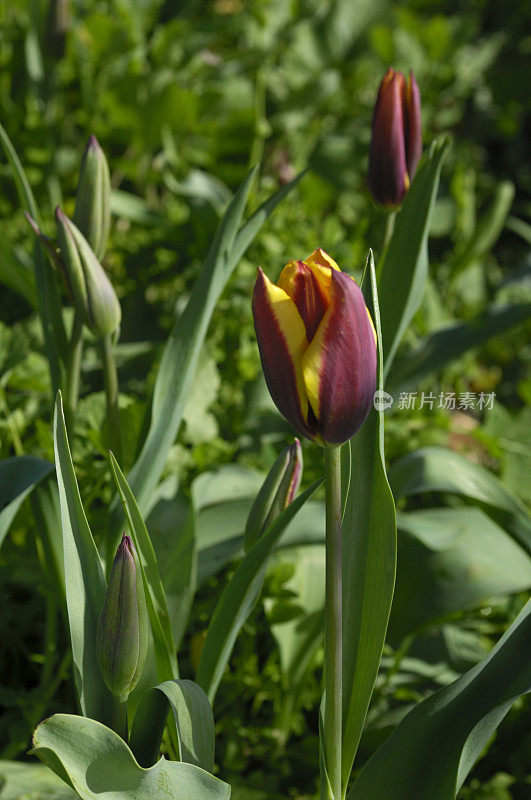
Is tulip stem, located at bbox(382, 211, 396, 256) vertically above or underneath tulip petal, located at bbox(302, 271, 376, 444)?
underneath

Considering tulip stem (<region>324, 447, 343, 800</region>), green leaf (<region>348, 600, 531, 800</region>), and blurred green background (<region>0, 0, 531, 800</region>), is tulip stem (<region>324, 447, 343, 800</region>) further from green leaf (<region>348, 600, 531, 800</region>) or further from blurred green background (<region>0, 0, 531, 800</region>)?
blurred green background (<region>0, 0, 531, 800</region>)

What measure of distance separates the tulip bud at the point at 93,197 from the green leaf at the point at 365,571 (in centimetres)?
29

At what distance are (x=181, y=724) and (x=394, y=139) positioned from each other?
0.58m

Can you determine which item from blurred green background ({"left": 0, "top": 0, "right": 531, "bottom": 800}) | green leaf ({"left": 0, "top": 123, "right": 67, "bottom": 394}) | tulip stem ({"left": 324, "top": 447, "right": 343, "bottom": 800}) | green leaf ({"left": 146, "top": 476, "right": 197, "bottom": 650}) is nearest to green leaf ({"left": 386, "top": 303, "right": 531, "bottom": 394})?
blurred green background ({"left": 0, "top": 0, "right": 531, "bottom": 800})

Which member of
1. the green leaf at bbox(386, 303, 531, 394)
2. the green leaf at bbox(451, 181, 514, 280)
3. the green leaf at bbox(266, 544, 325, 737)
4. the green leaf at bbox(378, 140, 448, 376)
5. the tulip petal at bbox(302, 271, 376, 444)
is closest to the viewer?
the tulip petal at bbox(302, 271, 376, 444)

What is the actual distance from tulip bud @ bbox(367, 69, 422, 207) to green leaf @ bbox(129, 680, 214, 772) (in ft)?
1.72

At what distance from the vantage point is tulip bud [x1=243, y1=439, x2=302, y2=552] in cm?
65

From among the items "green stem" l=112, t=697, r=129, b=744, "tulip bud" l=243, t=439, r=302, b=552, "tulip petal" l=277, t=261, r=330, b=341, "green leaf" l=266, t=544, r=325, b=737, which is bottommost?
"green leaf" l=266, t=544, r=325, b=737

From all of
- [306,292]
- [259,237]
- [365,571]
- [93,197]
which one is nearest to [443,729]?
[365,571]

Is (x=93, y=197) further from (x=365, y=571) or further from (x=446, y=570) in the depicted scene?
(x=446, y=570)

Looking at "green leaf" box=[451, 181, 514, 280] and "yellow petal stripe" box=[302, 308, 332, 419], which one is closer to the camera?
"yellow petal stripe" box=[302, 308, 332, 419]

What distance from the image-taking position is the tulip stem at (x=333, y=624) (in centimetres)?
54

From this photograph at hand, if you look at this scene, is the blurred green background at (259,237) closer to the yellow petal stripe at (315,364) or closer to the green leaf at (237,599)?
the green leaf at (237,599)

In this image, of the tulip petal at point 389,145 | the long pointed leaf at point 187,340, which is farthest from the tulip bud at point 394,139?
the long pointed leaf at point 187,340
